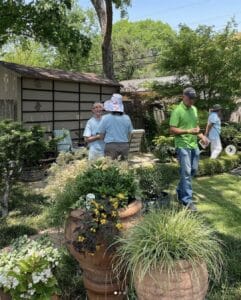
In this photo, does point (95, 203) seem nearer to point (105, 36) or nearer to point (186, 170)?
point (186, 170)

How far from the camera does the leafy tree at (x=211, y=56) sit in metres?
13.2

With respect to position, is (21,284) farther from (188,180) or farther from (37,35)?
(37,35)

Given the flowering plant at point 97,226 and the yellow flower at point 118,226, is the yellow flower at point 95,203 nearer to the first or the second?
the flowering plant at point 97,226

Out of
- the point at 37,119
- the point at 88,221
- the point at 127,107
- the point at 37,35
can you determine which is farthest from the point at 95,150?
the point at 127,107

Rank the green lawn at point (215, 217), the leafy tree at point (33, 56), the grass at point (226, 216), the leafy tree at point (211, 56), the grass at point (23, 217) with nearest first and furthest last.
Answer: the grass at point (226, 216)
the green lawn at point (215, 217)
the grass at point (23, 217)
the leafy tree at point (211, 56)
the leafy tree at point (33, 56)

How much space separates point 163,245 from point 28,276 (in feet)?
3.58

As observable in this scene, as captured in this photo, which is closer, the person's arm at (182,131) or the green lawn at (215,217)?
the green lawn at (215,217)

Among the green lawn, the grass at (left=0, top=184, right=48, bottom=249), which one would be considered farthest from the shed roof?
the grass at (left=0, top=184, right=48, bottom=249)

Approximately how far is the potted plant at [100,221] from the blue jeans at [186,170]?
8.45 ft

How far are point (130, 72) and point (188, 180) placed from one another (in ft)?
116

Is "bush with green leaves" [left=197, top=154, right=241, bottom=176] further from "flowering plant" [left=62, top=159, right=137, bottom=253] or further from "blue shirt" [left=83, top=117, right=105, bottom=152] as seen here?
A: "flowering plant" [left=62, top=159, right=137, bottom=253]

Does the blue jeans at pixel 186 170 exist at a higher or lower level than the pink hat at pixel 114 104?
lower

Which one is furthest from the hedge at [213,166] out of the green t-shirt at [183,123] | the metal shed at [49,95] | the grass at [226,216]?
the metal shed at [49,95]

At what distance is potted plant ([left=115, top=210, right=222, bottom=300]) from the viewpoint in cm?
237
